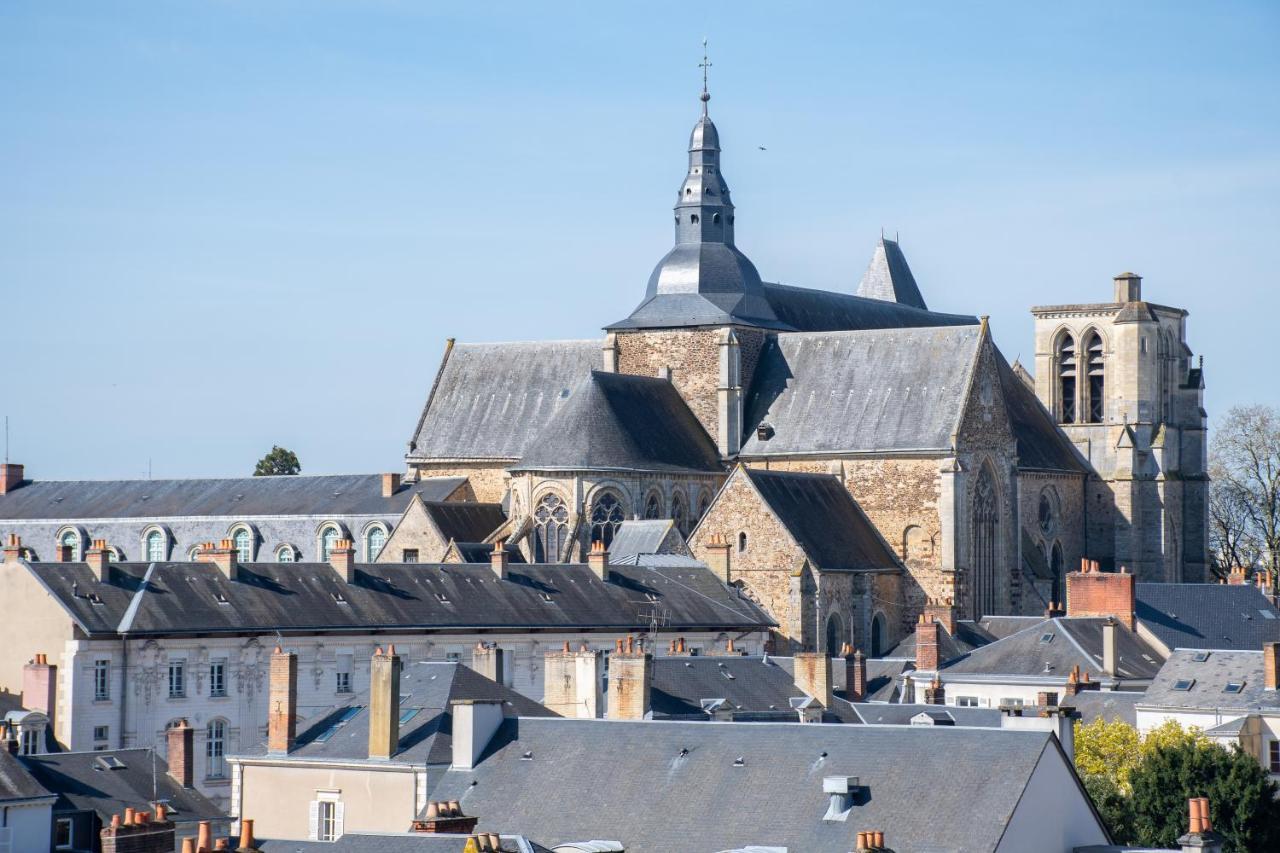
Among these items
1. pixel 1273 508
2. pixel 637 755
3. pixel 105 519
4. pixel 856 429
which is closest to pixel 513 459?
pixel 856 429

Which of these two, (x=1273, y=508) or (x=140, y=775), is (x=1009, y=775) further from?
(x=1273, y=508)

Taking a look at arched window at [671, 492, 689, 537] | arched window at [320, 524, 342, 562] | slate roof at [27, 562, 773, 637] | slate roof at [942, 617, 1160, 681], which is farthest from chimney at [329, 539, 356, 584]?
arched window at [320, 524, 342, 562]

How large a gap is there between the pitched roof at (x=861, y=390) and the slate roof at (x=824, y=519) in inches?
76.0

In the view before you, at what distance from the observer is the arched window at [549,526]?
67.2 metres

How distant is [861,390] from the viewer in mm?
71750

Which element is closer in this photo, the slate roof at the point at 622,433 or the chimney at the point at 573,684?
the chimney at the point at 573,684

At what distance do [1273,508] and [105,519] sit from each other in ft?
136

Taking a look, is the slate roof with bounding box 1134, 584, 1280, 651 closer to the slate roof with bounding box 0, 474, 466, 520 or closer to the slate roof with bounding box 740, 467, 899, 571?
the slate roof with bounding box 740, 467, 899, 571

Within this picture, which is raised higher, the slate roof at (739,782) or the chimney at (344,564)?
the chimney at (344,564)

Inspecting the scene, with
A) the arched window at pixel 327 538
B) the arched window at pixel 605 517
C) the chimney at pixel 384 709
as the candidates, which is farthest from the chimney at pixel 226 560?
the arched window at pixel 327 538

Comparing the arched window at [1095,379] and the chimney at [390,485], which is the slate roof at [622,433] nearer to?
the chimney at [390,485]

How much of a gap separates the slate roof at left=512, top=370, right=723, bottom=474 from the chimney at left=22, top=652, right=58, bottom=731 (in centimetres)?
2295

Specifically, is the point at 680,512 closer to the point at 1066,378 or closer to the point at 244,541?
the point at 244,541

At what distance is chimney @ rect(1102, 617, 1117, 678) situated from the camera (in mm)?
54594
